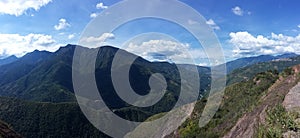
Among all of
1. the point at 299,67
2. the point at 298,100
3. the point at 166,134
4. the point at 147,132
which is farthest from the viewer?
the point at 147,132

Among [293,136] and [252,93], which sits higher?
[293,136]

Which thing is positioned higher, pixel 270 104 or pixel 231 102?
pixel 270 104

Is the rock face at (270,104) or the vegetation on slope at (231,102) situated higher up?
the rock face at (270,104)

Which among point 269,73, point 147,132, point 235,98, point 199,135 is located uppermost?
point 269,73

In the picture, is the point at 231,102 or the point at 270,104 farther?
the point at 231,102

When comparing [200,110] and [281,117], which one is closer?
[281,117]

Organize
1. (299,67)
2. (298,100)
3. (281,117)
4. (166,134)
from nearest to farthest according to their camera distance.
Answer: (281,117) → (298,100) → (299,67) → (166,134)

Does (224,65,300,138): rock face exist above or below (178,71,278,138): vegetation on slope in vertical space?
above

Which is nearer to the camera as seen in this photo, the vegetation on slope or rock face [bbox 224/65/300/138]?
rock face [bbox 224/65/300/138]

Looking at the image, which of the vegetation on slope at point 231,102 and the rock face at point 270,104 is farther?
the vegetation on slope at point 231,102

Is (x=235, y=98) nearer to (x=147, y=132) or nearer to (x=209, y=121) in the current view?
(x=209, y=121)

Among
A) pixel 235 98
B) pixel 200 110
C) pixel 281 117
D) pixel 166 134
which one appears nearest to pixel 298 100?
pixel 281 117
